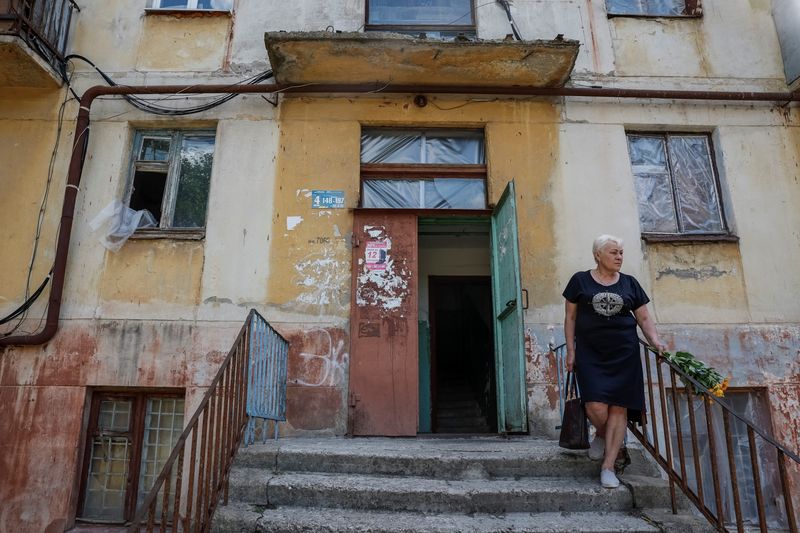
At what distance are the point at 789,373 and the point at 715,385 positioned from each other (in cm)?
293

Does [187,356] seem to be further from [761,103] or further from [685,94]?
[761,103]

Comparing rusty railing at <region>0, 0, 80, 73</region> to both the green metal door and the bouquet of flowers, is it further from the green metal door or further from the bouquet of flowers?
the bouquet of flowers

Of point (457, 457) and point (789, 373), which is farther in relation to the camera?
point (789, 373)

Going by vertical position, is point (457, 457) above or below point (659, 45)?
below

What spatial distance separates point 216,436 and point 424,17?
19.5 ft

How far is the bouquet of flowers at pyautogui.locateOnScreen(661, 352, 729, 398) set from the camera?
3.96 m

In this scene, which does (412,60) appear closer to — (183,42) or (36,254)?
(183,42)

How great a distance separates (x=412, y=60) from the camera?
6.48 m

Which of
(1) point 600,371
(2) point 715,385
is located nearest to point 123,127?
(1) point 600,371

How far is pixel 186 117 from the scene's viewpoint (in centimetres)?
686

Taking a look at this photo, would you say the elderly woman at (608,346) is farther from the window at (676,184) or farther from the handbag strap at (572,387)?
the window at (676,184)

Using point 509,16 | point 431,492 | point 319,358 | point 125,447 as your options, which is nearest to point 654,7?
point 509,16

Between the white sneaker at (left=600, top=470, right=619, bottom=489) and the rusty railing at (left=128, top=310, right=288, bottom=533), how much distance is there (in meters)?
2.52

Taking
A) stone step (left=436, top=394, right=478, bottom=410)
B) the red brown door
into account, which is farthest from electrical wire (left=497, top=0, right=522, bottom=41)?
stone step (left=436, top=394, right=478, bottom=410)
